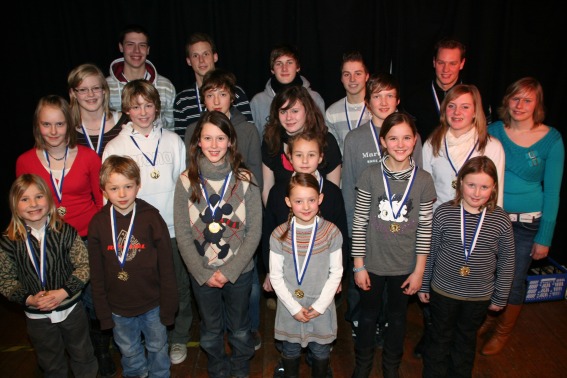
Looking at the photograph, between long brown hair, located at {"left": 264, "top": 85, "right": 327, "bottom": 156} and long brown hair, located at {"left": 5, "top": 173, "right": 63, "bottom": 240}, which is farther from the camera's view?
long brown hair, located at {"left": 264, "top": 85, "right": 327, "bottom": 156}

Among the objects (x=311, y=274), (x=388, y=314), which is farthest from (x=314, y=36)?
(x=388, y=314)

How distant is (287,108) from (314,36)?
4.90ft

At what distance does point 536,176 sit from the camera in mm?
2949

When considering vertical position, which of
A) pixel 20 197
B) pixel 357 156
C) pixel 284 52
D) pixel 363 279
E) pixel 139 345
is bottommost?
pixel 139 345

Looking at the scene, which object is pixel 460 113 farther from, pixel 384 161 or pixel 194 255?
pixel 194 255

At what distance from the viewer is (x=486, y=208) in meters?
2.52

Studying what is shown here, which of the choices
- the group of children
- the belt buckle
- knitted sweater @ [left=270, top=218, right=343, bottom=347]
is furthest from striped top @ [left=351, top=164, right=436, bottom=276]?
the belt buckle

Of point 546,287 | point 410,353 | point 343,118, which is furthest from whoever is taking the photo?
point 546,287

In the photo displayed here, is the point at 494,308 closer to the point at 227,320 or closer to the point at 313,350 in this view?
the point at 313,350

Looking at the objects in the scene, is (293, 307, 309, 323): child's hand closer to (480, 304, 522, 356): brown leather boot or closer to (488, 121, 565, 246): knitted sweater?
(480, 304, 522, 356): brown leather boot

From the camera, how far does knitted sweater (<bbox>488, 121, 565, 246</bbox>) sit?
2.89 m

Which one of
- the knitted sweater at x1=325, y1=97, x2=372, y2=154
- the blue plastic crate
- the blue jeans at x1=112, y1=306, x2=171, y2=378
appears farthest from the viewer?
the blue plastic crate

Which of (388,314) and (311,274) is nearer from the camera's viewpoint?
(311,274)

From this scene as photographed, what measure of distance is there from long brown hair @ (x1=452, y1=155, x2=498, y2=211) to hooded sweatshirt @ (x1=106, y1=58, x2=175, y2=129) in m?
2.16
